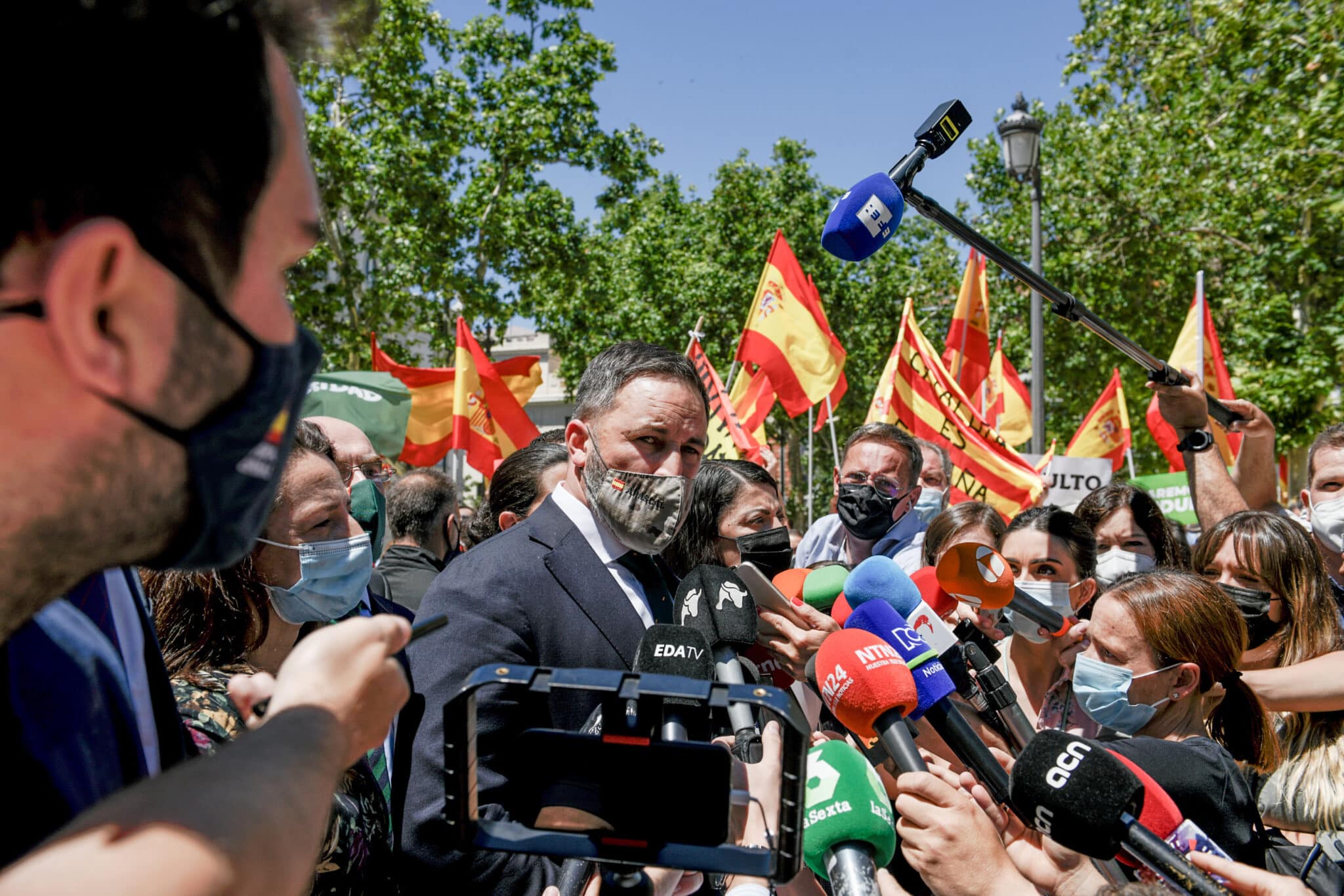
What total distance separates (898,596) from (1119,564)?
8.61ft

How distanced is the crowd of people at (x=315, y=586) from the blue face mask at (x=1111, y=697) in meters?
0.01

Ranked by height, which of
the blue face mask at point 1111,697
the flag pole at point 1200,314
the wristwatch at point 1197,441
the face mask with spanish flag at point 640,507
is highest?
the flag pole at point 1200,314

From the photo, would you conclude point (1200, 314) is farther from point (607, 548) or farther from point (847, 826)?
point (847, 826)

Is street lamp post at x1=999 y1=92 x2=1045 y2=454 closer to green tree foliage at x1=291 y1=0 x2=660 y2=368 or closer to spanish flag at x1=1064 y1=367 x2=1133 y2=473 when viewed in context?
spanish flag at x1=1064 y1=367 x2=1133 y2=473

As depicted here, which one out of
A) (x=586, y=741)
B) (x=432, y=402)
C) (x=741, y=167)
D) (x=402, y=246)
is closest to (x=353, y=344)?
(x=402, y=246)

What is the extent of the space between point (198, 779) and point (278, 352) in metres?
0.36

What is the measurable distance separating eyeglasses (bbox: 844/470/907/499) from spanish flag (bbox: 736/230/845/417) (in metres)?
4.19

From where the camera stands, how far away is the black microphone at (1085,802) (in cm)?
145

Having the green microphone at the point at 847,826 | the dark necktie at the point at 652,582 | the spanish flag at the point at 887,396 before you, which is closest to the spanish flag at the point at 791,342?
the spanish flag at the point at 887,396

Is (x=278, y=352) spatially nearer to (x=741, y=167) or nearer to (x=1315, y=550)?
(x=1315, y=550)

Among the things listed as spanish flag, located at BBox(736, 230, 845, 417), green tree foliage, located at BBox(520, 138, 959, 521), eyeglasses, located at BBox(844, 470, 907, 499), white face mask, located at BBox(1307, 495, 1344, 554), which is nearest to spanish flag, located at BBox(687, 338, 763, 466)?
spanish flag, located at BBox(736, 230, 845, 417)

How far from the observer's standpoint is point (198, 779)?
2.44 ft

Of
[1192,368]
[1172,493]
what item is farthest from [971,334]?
[1172,493]

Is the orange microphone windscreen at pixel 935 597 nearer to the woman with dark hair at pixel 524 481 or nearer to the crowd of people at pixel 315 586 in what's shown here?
the crowd of people at pixel 315 586
